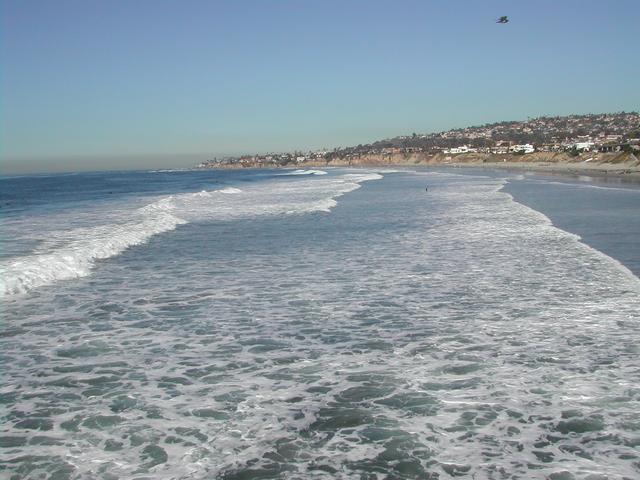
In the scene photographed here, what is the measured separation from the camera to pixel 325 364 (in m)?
7.20

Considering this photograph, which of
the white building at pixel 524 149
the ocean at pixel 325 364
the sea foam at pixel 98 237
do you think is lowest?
the ocean at pixel 325 364

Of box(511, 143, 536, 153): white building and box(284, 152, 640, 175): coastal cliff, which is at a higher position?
box(511, 143, 536, 153): white building

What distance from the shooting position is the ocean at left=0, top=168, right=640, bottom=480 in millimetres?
4980

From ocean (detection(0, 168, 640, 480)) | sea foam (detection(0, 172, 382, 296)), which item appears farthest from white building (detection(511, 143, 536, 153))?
ocean (detection(0, 168, 640, 480))

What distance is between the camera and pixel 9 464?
493cm

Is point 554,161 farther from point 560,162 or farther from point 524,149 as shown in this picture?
point 524,149

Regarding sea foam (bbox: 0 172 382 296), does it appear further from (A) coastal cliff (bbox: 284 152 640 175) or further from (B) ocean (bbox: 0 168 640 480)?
(A) coastal cliff (bbox: 284 152 640 175)

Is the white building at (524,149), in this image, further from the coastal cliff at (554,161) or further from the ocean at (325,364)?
the ocean at (325,364)

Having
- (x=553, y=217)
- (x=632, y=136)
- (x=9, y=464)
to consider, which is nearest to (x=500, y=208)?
(x=553, y=217)

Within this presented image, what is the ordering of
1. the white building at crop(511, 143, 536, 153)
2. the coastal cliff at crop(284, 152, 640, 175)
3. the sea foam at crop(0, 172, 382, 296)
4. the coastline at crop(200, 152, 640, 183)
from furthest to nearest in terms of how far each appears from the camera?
the white building at crop(511, 143, 536, 153) < the coastal cliff at crop(284, 152, 640, 175) < the coastline at crop(200, 152, 640, 183) < the sea foam at crop(0, 172, 382, 296)

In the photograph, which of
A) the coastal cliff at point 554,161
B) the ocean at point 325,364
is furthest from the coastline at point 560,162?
the ocean at point 325,364

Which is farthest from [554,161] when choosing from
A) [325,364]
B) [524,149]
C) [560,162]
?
[325,364]

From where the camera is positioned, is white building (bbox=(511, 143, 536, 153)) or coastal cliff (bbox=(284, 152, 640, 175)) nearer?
coastal cliff (bbox=(284, 152, 640, 175))

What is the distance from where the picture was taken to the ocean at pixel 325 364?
196 inches
